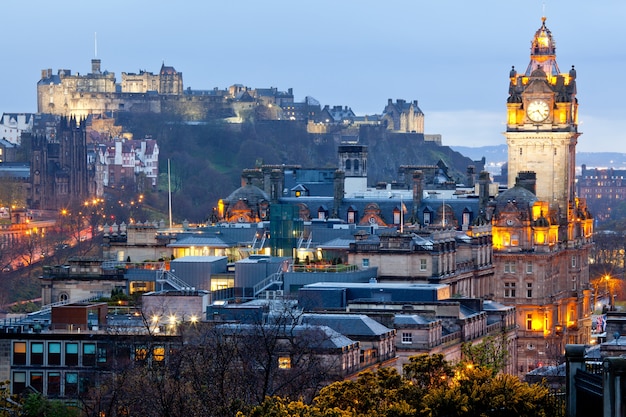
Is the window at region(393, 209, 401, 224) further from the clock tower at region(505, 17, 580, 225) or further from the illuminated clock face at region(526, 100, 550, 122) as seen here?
the illuminated clock face at region(526, 100, 550, 122)

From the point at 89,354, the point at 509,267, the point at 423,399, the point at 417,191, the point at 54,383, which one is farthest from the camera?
the point at 417,191

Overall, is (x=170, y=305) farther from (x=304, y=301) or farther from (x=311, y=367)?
(x=311, y=367)

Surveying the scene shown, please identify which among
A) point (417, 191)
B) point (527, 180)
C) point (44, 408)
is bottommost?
point (44, 408)

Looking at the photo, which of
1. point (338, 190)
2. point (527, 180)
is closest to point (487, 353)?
point (338, 190)

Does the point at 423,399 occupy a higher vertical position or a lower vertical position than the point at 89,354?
higher

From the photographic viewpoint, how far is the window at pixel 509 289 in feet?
513

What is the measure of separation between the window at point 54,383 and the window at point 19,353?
1.29 m

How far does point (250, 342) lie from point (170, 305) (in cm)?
1546

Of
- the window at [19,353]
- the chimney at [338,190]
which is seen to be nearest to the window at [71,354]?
the window at [19,353]

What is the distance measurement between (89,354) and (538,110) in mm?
80556

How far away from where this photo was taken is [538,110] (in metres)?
167

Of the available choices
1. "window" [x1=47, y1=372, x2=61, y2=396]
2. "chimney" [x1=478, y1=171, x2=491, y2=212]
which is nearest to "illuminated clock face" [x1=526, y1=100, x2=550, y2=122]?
"chimney" [x1=478, y1=171, x2=491, y2=212]

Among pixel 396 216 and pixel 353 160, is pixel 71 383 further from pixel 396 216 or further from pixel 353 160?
pixel 353 160

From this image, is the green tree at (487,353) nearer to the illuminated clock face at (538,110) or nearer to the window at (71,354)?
the window at (71,354)
